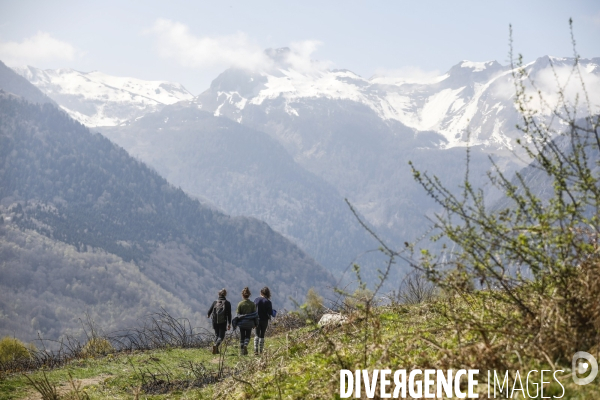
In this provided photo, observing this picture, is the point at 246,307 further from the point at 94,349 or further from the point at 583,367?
the point at 583,367

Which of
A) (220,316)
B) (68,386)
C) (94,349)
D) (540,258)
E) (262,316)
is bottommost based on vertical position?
(68,386)

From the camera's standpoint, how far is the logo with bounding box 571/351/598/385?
609 cm

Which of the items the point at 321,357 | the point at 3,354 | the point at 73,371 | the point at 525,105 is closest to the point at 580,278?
the point at 525,105

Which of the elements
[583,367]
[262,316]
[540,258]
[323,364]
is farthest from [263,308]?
[583,367]

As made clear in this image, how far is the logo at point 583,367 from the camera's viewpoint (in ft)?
20.0

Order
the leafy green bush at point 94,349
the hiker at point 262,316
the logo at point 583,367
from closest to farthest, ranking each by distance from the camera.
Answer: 1. the logo at point 583,367
2. the hiker at point 262,316
3. the leafy green bush at point 94,349

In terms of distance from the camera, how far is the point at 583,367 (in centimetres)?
621

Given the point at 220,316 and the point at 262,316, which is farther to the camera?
the point at 220,316

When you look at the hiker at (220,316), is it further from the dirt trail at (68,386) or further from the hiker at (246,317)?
the dirt trail at (68,386)

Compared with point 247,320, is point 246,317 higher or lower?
higher

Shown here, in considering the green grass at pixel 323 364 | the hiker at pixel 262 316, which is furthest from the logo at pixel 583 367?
the hiker at pixel 262 316

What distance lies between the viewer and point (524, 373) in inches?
260

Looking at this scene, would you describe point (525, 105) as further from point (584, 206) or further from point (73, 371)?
point (73, 371)

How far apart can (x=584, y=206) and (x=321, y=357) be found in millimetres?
5381
